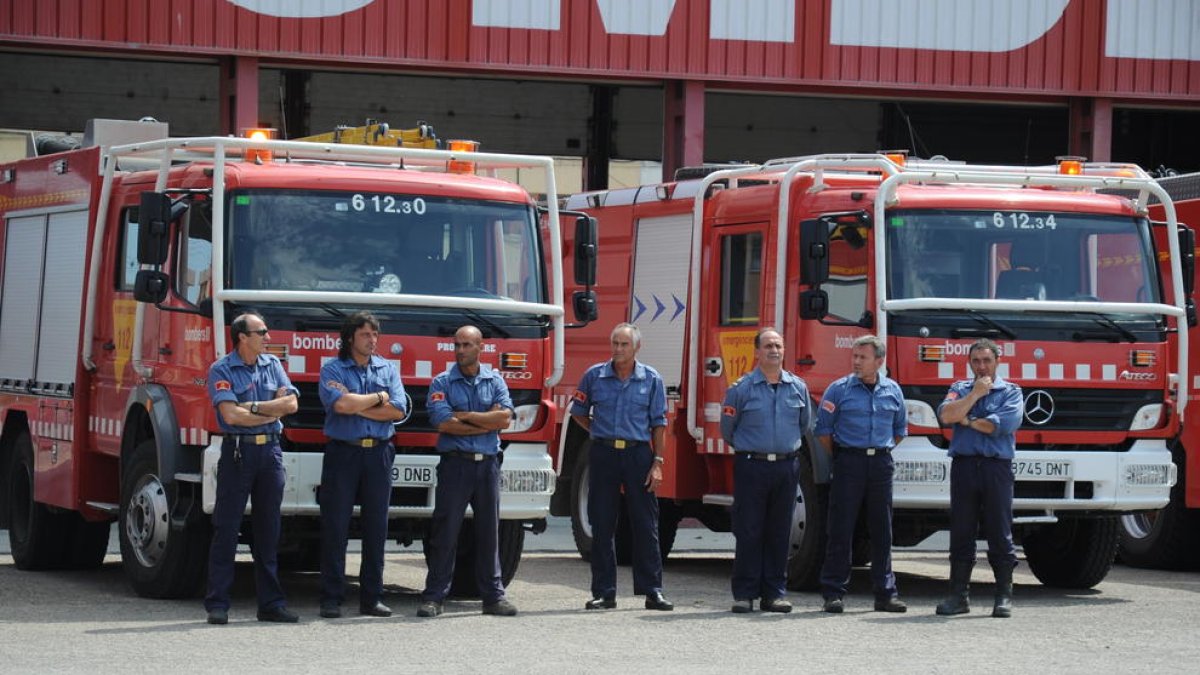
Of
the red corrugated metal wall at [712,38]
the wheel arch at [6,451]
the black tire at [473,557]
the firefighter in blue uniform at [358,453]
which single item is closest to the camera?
the firefighter in blue uniform at [358,453]

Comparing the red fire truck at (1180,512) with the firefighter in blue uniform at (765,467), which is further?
the red fire truck at (1180,512)

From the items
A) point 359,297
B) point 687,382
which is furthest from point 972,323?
point 359,297

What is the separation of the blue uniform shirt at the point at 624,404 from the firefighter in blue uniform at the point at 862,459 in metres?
1.04

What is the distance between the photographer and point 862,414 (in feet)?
43.8

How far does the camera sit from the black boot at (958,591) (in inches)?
525

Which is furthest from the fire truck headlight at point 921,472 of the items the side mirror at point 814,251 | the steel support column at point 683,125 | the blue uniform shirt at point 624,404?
the steel support column at point 683,125

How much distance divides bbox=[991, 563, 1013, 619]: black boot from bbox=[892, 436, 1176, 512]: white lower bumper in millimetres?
789

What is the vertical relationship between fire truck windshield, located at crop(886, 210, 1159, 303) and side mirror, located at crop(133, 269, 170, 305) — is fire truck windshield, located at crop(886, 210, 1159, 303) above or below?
above

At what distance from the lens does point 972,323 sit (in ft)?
46.5

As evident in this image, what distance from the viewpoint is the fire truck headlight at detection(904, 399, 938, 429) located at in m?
14.0

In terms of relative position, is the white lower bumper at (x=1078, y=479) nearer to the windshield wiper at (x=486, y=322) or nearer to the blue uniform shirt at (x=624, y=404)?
the blue uniform shirt at (x=624, y=404)

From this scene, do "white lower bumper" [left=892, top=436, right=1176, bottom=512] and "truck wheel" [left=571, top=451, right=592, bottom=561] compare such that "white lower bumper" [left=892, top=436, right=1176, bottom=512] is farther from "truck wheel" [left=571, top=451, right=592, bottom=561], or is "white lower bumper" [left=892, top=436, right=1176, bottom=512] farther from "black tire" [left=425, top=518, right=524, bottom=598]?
"truck wheel" [left=571, top=451, right=592, bottom=561]

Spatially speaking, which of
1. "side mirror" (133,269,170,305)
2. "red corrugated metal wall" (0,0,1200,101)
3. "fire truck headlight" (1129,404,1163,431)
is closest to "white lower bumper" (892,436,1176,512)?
"fire truck headlight" (1129,404,1163,431)

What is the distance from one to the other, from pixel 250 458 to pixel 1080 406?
552 cm
